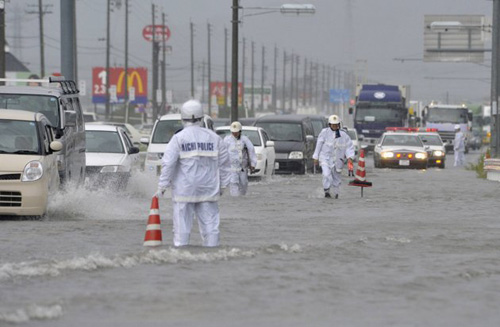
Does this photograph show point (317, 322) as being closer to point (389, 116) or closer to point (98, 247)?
point (98, 247)

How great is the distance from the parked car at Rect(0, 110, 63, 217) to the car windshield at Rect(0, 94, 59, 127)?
2.03 meters

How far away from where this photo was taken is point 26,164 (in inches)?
749

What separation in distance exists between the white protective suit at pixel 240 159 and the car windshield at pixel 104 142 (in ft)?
8.85

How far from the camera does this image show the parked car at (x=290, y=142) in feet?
130

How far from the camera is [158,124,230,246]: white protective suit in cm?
1436

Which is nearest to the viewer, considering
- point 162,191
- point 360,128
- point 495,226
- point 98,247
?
point 162,191

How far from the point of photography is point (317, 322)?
989 centimetres

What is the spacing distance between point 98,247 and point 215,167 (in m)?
1.86

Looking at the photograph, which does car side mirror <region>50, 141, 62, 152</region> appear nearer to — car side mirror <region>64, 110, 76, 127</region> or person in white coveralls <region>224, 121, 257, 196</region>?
car side mirror <region>64, 110, 76, 127</region>

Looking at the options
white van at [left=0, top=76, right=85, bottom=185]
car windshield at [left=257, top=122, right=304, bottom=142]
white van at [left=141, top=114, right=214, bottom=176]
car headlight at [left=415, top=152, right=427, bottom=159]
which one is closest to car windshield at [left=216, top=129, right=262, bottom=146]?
white van at [left=141, top=114, right=214, bottom=176]

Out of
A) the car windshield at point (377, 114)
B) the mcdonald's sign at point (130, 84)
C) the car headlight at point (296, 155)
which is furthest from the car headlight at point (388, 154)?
the mcdonald's sign at point (130, 84)

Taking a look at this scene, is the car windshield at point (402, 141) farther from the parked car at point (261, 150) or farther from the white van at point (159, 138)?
the white van at point (159, 138)

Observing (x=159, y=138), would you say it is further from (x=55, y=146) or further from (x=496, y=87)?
(x=496, y=87)

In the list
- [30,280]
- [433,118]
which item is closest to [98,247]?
[30,280]
